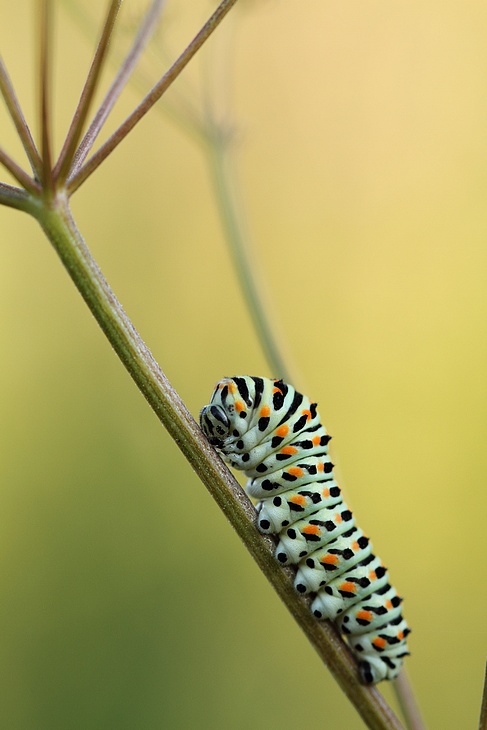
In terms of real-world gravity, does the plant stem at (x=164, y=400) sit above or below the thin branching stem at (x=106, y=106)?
below

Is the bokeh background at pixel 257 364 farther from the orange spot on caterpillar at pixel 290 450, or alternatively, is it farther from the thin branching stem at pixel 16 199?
the thin branching stem at pixel 16 199

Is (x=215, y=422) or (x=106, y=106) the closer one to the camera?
(x=106, y=106)

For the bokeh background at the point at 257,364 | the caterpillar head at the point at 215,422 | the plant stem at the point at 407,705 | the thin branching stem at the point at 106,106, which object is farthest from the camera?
the bokeh background at the point at 257,364

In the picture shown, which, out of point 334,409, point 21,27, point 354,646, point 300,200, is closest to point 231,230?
point 354,646

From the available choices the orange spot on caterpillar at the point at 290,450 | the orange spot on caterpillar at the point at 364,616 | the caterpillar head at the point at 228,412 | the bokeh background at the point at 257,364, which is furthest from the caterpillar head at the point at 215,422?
the bokeh background at the point at 257,364

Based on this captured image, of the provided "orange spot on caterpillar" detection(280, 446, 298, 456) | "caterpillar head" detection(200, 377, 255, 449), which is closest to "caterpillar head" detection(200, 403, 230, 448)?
"caterpillar head" detection(200, 377, 255, 449)

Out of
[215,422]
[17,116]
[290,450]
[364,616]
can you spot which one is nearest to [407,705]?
[364,616]

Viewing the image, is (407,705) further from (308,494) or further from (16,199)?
(16,199)
